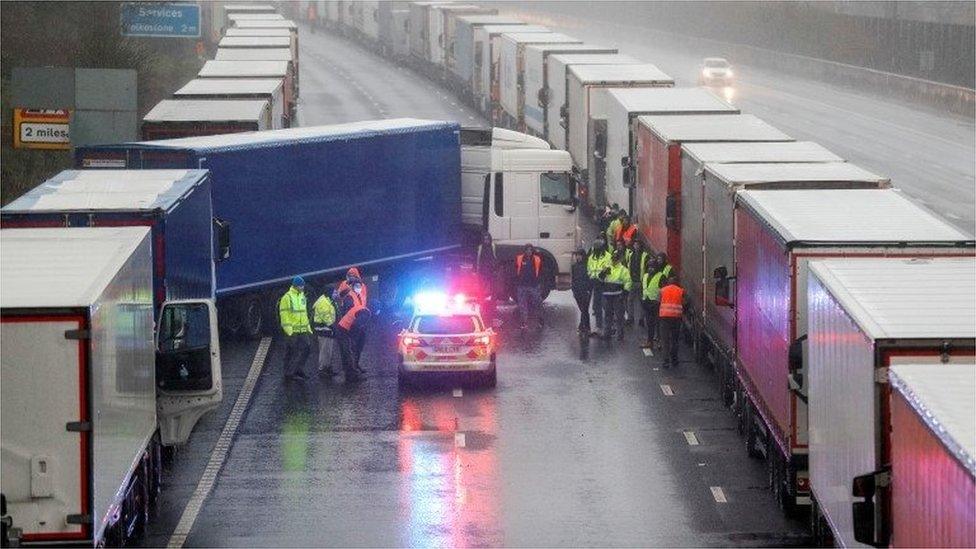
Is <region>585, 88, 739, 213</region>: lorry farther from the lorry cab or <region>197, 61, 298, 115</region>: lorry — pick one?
<region>197, 61, 298, 115</region>: lorry

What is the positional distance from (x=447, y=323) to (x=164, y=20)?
22.5 m

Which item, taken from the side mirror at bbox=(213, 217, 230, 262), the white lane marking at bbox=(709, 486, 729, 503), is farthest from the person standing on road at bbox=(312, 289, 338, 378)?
the white lane marking at bbox=(709, 486, 729, 503)

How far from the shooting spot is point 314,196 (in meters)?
33.9

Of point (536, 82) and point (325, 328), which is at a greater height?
point (536, 82)

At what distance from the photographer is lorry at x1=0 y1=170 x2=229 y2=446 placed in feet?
68.4

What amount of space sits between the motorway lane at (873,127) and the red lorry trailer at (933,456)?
3517 cm

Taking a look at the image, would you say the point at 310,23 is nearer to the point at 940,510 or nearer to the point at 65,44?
the point at 65,44

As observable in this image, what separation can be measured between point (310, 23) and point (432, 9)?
158 feet

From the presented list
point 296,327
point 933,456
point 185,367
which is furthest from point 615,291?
point 933,456

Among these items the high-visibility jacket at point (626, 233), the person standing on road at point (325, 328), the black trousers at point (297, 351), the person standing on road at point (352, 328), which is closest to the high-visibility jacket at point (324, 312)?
the person standing on road at point (325, 328)

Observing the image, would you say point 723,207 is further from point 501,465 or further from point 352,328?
point 352,328

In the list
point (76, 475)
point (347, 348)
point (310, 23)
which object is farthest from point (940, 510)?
point (310, 23)

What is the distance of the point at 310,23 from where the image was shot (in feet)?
437

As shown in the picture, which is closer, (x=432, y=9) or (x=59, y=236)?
(x=59, y=236)
